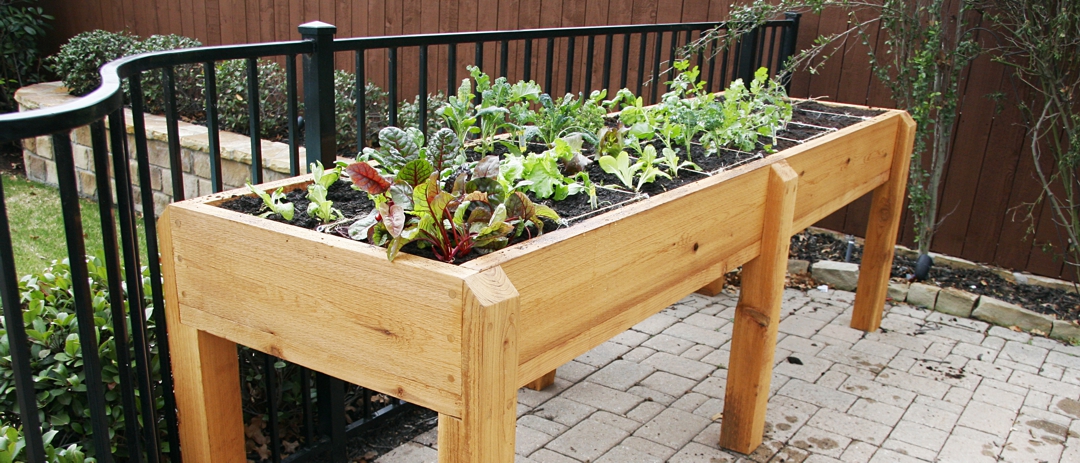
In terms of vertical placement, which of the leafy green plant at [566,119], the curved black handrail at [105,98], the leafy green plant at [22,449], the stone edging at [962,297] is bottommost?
the stone edging at [962,297]

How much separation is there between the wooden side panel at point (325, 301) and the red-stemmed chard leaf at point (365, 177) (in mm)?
120

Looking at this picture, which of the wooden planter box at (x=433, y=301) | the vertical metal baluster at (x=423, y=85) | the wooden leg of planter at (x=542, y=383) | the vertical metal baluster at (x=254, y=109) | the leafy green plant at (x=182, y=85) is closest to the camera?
the wooden planter box at (x=433, y=301)

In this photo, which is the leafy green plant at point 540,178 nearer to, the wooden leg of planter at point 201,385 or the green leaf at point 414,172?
the green leaf at point 414,172

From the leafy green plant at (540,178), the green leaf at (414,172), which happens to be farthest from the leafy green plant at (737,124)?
the green leaf at (414,172)

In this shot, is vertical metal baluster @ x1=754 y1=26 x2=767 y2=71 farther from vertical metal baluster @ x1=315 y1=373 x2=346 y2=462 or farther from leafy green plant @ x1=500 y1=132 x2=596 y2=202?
vertical metal baluster @ x1=315 y1=373 x2=346 y2=462

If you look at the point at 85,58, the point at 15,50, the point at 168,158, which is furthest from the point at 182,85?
the point at 15,50

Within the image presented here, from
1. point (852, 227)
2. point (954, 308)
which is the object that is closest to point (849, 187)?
point (954, 308)

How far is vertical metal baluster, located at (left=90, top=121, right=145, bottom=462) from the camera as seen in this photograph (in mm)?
1375

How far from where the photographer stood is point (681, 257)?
2.20 meters

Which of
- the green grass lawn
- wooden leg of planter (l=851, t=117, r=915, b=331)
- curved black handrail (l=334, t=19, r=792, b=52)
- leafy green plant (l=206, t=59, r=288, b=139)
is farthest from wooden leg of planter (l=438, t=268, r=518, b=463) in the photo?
leafy green plant (l=206, t=59, r=288, b=139)

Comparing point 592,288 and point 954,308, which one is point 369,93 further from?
point 592,288

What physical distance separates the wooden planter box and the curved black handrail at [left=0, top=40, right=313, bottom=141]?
33 cm

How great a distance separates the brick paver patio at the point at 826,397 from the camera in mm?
2900

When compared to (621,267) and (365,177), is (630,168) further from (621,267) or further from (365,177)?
(365,177)
